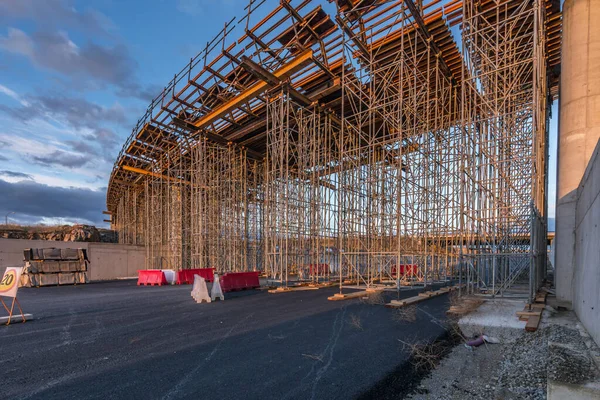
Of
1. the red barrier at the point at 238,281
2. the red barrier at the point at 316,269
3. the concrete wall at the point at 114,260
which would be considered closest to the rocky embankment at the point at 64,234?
the concrete wall at the point at 114,260

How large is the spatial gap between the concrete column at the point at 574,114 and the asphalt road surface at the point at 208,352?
443cm

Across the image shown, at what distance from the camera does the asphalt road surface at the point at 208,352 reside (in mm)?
4281

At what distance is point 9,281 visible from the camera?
7621 millimetres

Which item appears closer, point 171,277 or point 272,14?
point 272,14

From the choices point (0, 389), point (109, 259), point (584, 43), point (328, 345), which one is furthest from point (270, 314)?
point (109, 259)

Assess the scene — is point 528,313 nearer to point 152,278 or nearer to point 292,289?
point 292,289

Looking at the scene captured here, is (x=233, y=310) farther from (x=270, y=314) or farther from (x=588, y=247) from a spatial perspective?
(x=588, y=247)

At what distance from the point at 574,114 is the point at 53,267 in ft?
84.9

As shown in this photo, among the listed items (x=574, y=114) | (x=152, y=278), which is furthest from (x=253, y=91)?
(x=574, y=114)

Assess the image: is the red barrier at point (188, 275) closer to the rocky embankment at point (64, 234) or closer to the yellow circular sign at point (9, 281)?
the yellow circular sign at point (9, 281)

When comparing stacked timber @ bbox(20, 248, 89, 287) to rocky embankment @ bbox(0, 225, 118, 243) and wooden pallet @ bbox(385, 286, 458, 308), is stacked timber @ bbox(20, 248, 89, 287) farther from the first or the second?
wooden pallet @ bbox(385, 286, 458, 308)

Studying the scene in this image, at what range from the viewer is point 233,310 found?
9961mm

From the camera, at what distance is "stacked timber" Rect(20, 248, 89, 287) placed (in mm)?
A: 18734

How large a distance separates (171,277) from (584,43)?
21.8m
